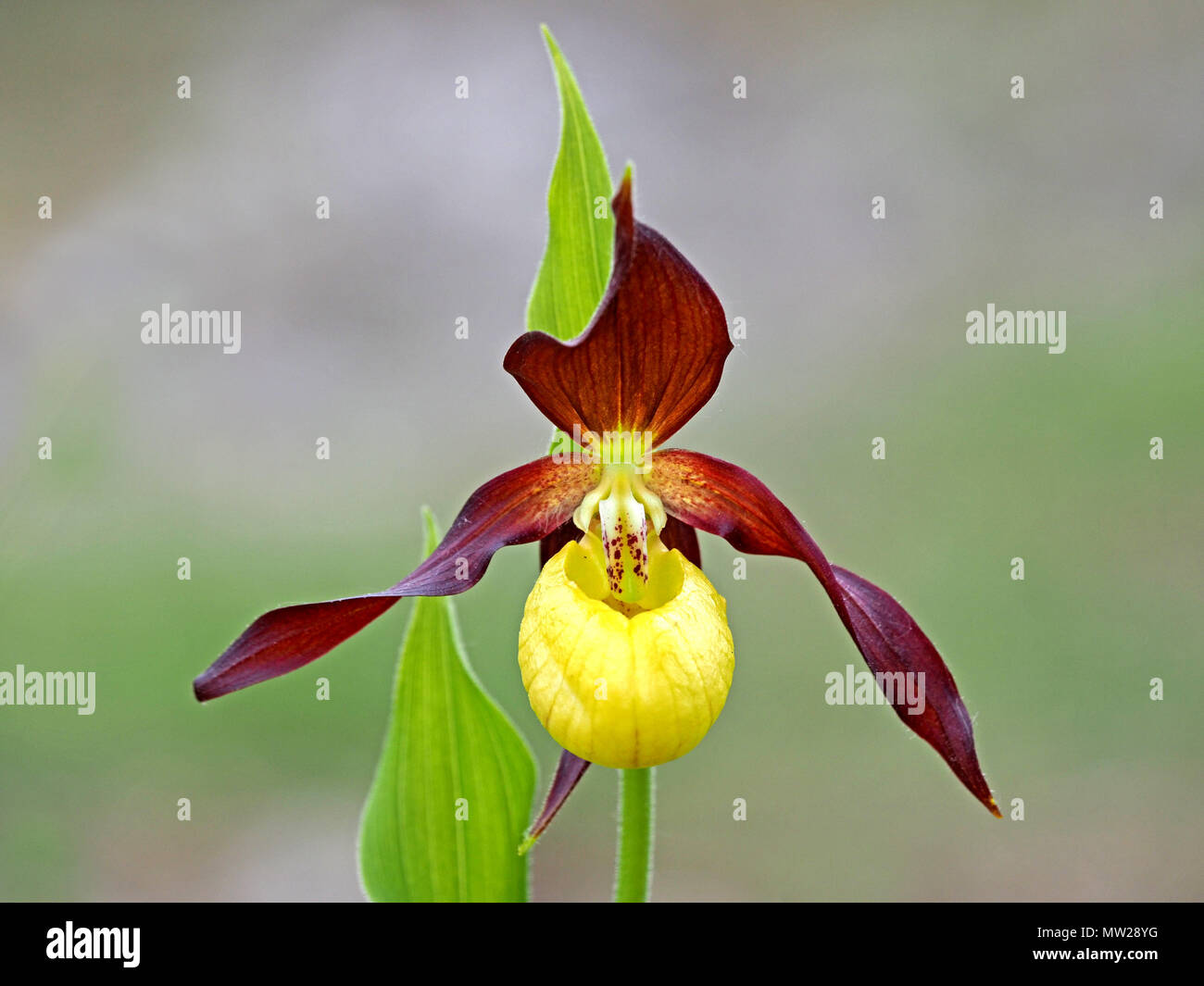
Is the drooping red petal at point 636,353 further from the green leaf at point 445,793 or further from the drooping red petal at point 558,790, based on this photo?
the drooping red petal at point 558,790

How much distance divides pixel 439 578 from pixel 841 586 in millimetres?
420

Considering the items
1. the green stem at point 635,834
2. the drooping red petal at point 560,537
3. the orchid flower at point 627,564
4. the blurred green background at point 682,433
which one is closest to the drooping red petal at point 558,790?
the orchid flower at point 627,564

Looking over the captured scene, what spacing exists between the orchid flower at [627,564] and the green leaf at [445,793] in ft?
→ 0.39

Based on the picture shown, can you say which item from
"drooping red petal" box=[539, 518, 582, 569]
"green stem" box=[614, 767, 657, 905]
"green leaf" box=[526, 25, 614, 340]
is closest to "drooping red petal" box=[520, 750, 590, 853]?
"green stem" box=[614, 767, 657, 905]

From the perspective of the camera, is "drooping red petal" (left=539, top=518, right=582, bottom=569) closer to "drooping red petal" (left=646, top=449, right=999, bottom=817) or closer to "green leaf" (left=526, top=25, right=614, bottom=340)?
"drooping red petal" (left=646, top=449, right=999, bottom=817)

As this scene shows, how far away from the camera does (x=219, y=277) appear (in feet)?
13.8

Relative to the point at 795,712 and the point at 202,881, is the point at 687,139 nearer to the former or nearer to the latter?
the point at 795,712

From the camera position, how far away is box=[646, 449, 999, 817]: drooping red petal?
96cm

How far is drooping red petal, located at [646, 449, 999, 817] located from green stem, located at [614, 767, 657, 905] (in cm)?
26

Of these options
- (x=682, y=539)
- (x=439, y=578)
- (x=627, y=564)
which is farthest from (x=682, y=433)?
(x=439, y=578)

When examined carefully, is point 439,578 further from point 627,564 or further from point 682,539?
point 682,539
